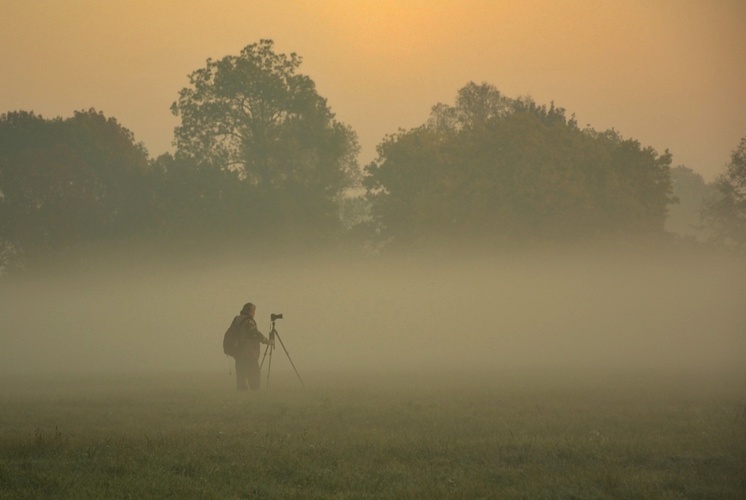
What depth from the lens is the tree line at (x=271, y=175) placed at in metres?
73.8

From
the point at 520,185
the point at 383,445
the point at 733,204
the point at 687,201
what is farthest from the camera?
the point at 687,201

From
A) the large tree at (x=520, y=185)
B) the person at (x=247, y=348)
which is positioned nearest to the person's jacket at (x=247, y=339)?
the person at (x=247, y=348)

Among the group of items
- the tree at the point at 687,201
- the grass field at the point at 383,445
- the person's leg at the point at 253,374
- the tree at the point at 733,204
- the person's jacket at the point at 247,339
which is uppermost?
the tree at the point at 687,201

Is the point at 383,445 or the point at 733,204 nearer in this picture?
the point at 383,445

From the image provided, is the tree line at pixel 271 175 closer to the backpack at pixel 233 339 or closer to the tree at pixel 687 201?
the backpack at pixel 233 339

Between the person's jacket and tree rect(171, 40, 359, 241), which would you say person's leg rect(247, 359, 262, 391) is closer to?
the person's jacket

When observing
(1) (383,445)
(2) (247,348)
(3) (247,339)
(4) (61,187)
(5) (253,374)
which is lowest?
(1) (383,445)

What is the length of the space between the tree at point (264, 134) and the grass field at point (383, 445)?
55.7 metres

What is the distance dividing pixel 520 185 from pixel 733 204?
20185mm

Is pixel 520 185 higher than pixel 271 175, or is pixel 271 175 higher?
pixel 271 175

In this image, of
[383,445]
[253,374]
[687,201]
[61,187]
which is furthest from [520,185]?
[687,201]

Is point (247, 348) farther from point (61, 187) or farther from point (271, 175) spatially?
point (61, 187)

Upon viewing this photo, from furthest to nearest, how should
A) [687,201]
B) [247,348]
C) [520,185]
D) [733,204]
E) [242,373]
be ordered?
1. [687,201]
2. [733,204]
3. [520,185]
4. [242,373]
5. [247,348]

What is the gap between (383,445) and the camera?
53.2ft
